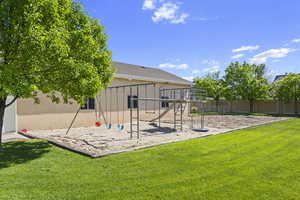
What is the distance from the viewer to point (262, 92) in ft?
80.6

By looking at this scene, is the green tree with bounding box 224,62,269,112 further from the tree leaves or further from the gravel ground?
the tree leaves

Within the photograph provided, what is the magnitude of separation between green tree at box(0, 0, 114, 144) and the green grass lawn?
1.73 m

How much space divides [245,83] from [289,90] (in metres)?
5.00

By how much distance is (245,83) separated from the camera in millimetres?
25500

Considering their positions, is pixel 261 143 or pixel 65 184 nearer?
pixel 65 184

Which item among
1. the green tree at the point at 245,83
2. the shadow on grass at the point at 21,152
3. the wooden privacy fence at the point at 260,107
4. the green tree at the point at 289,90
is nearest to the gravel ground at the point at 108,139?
the shadow on grass at the point at 21,152

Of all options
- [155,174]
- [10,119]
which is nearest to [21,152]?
[155,174]

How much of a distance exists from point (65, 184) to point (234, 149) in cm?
488

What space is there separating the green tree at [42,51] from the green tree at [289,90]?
24470 mm

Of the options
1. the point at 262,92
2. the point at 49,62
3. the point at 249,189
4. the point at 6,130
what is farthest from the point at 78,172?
the point at 262,92

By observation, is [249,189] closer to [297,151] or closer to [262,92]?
[297,151]

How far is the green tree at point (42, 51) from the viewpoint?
13.4ft

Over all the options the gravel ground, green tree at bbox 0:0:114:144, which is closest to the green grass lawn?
the gravel ground

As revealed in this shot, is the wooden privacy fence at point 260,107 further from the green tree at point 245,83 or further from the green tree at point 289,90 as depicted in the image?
the green tree at point 289,90
